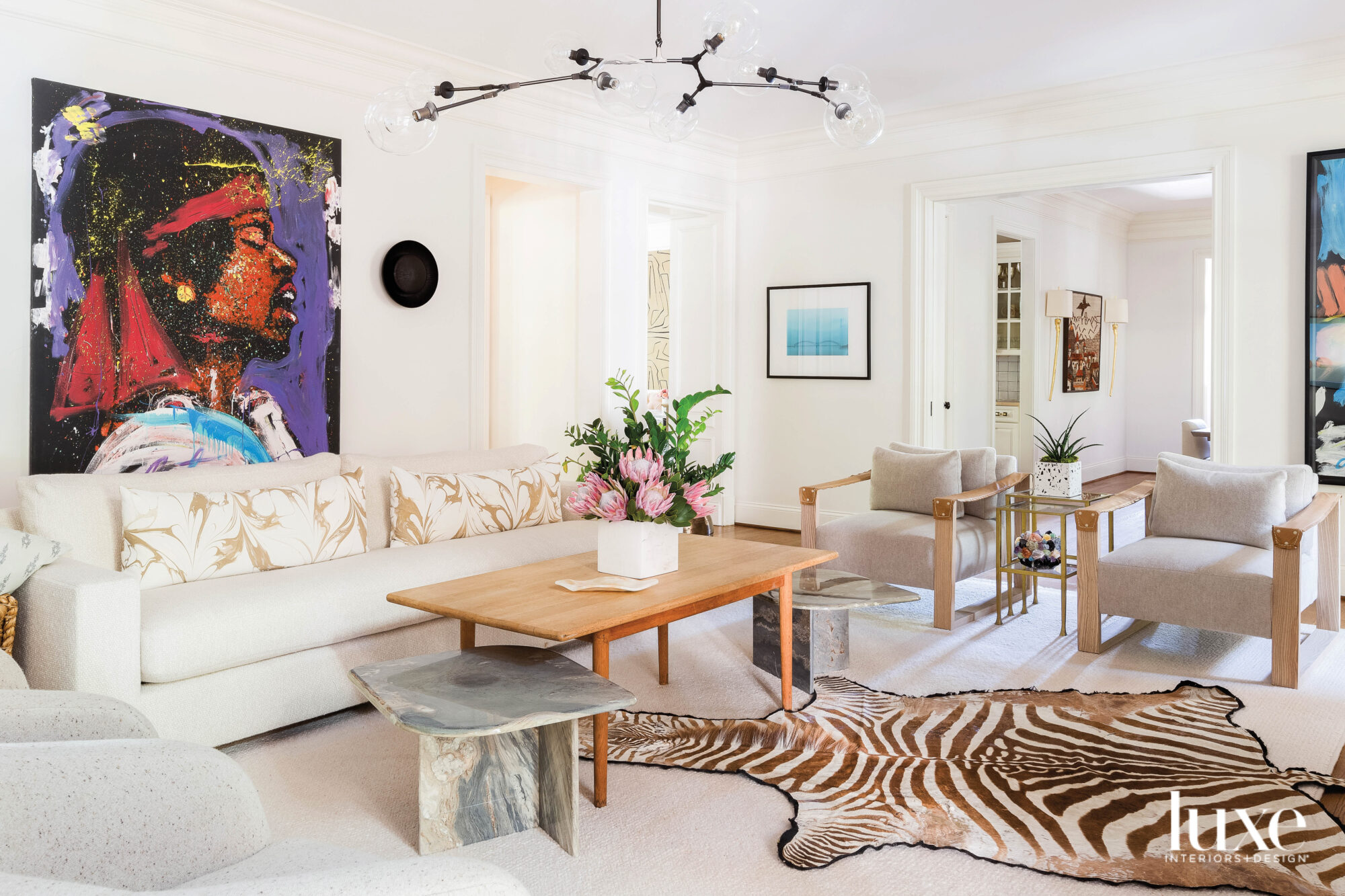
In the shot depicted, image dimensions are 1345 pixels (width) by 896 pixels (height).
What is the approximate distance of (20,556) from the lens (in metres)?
2.66

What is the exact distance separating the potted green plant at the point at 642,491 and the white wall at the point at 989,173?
3364mm

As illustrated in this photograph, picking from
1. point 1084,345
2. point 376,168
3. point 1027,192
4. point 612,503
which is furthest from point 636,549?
point 1084,345

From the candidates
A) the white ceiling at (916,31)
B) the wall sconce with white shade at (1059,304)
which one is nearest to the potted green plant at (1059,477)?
the white ceiling at (916,31)

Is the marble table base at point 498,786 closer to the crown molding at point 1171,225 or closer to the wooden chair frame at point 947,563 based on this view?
the wooden chair frame at point 947,563

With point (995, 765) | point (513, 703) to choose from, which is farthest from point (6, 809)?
point (995, 765)

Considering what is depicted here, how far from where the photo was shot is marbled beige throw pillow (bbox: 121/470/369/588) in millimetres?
3057


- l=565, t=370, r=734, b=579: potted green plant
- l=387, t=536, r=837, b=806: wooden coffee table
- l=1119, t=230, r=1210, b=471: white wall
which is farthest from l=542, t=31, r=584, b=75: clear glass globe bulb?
l=1119, t=230, r=1210, b=471: white wall

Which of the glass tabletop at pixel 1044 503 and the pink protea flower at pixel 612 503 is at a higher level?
the pink protea flower at pixel 612 503

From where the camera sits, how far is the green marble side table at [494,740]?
7.10 feet

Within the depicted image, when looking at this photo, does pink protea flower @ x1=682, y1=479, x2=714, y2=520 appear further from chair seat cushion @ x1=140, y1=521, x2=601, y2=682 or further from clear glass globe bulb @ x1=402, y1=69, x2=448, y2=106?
clear glass globe bulb @ x1=402, y1=69, x2=448, y2=106

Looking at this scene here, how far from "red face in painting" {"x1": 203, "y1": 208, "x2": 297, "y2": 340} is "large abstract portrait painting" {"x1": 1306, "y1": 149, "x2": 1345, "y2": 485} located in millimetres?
4792

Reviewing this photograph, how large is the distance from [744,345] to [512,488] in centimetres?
302

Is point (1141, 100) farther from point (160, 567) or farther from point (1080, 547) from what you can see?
point (160, 567)

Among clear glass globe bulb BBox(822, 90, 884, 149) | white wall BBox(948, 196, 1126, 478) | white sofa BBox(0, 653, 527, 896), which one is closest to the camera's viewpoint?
white sofa BBox(0, 653, 527, 896)
